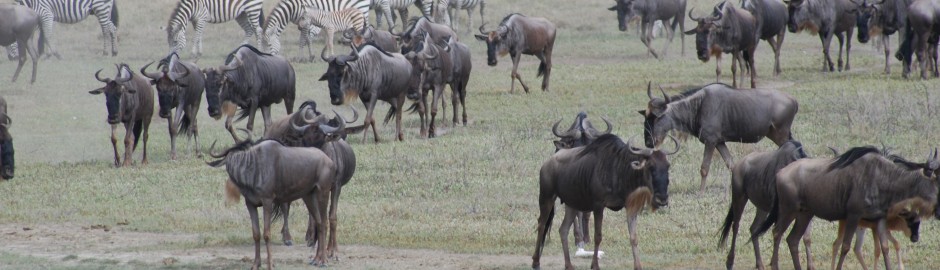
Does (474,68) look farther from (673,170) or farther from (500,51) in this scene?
(673,170)

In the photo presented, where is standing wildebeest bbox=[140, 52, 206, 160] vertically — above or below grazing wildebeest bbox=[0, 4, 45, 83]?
above

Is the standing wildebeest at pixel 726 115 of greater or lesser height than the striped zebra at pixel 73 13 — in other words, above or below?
above

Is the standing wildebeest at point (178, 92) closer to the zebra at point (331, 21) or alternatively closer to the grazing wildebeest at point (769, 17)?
the grazing wildebeest at point (769, 17)

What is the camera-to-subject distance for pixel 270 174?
31.7 feet

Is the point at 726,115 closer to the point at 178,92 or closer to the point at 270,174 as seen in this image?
the point at 270,174

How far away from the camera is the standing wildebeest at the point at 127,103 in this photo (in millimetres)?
15781

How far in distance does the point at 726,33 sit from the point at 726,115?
7.33m

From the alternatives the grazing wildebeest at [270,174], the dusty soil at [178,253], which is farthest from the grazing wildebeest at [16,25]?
the grazing wildebeest at [270,174]

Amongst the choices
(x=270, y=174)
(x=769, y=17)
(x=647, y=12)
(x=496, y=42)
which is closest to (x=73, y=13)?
(x=496, y=42)

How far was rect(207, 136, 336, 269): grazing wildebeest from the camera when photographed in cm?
966

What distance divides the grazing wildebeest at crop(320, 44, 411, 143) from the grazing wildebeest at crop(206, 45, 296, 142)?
0.59m

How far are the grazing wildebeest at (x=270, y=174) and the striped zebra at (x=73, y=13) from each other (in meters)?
18.0

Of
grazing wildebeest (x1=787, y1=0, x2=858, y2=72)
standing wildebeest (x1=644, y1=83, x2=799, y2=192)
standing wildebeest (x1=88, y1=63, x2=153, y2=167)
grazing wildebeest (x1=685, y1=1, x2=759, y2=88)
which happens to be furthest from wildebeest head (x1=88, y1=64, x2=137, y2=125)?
grazing wildebeest (x1=787, y1=0, x2=858, y2=72)

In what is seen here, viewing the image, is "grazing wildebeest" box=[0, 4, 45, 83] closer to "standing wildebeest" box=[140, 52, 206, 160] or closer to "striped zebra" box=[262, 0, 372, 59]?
"striped zebra" box=[262, 0, 372, 59]
